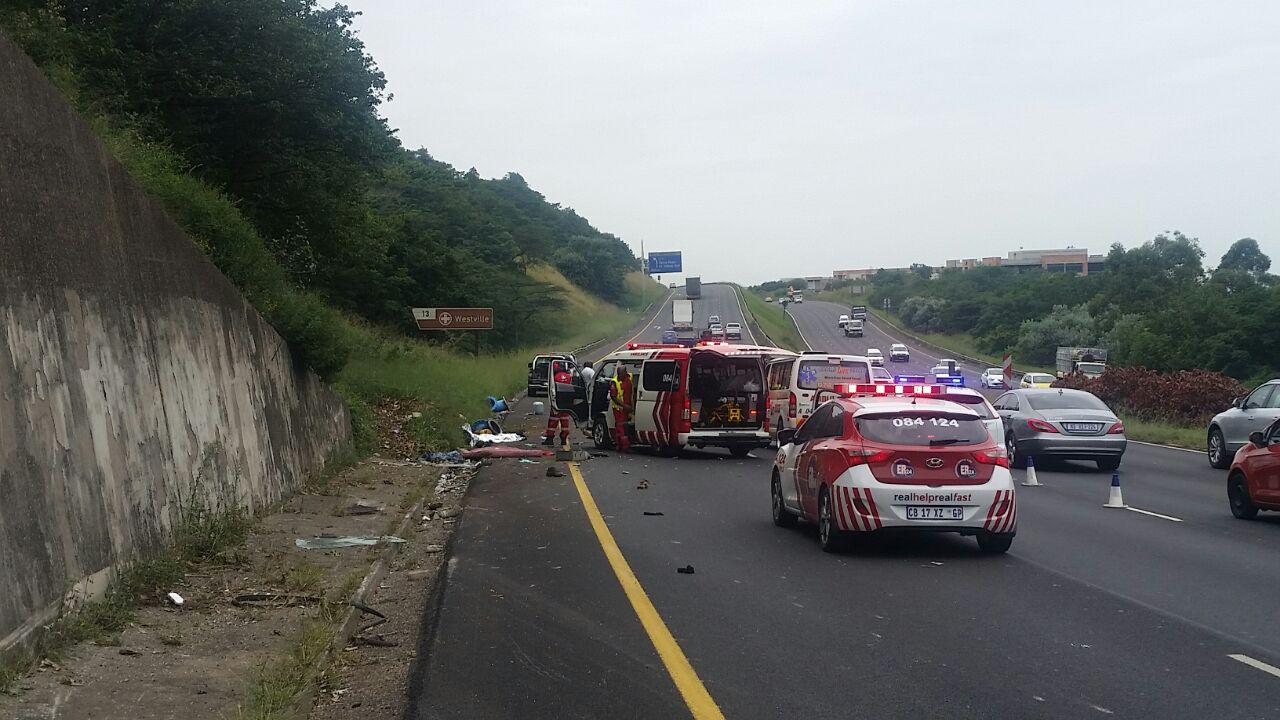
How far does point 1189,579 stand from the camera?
1066cm

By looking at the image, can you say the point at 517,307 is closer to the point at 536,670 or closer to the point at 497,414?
the point at 497,414

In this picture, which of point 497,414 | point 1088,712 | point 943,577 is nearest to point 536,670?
point 1088,712

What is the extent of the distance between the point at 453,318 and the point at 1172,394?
68.6 feet

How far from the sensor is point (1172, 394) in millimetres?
35562

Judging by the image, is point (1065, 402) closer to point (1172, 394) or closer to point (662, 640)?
point (1172, 394)

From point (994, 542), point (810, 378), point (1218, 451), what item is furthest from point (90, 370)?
point (1218, 451)

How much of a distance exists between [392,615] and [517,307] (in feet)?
220

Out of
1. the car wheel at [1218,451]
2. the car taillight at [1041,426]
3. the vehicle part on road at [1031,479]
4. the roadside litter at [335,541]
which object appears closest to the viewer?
the roadside litter at [335,541]

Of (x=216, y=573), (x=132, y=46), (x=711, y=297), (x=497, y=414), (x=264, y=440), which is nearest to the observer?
(x=216, y=573)

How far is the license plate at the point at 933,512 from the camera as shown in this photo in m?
11.6

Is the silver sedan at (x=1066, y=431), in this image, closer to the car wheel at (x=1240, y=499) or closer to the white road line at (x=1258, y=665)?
the car wheel at (x=1240, y=499)

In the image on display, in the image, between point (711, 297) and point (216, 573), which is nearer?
point (216, 573)

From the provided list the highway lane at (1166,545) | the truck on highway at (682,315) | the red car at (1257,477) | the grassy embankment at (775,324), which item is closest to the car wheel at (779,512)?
the highway lane at (1166,545)

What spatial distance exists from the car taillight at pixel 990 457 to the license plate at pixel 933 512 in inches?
20.7
